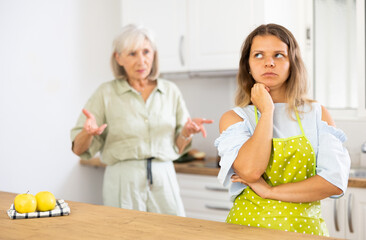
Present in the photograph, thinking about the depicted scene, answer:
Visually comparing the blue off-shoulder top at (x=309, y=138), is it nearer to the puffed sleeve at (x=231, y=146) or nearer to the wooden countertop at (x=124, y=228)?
the puffed sleeve at (x=231, y=146)

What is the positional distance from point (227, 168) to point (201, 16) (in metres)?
1.82

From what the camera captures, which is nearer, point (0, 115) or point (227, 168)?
point (227, 168)

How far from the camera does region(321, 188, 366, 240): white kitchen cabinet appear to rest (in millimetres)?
2459

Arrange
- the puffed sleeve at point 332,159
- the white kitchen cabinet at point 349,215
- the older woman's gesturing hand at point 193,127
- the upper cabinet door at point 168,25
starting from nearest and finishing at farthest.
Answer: the puffed sleeve at point 332,159 → the older woman's gesturing hand at point 193,127 → the white kitchen cabinet at point 349,215 → the upper cabinet door at point 168,25

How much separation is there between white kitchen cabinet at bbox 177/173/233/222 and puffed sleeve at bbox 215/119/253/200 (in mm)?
1382

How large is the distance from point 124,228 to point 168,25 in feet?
6.90

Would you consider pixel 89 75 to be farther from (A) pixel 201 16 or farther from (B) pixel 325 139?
(B) pixel 325 139

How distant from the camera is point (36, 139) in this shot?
10.0 feet

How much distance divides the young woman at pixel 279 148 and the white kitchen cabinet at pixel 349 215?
109 centimetres

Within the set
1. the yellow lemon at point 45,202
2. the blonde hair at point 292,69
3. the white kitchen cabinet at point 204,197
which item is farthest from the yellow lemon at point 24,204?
the white kitchen cabinet at point 204,197

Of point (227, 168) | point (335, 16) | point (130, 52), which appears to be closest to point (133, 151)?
point (130, 52)

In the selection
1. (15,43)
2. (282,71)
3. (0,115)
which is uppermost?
(15,43)

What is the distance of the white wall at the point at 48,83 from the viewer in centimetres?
288

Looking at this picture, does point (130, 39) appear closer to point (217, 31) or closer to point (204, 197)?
point (217, 31)
